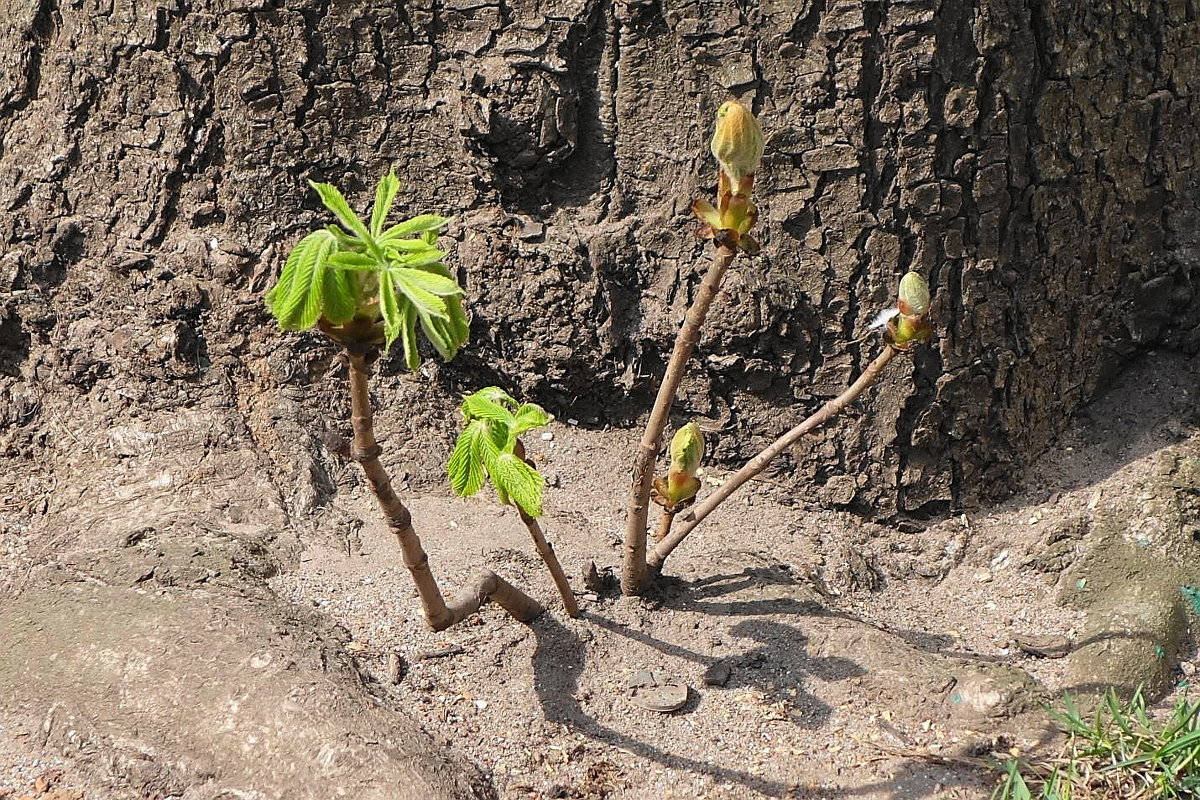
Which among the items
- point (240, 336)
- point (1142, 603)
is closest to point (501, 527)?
point (240, 336)

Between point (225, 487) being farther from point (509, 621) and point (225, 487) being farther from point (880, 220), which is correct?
point (880, 220)

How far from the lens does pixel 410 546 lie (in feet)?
7.51

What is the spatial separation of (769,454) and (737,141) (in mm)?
842

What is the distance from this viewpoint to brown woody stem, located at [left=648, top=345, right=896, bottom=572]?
2.45 m

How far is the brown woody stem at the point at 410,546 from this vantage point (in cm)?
200

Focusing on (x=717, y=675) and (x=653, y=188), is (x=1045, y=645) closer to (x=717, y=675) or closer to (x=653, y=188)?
(x=717, y=675)

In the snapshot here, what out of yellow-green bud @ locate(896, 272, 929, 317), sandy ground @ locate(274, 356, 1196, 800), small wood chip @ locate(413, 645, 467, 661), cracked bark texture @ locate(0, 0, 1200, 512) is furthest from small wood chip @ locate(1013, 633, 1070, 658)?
small wood chip @ locate(413, 645, 467, 661)

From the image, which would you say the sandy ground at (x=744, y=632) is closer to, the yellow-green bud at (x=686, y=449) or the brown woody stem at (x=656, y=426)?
the brown woody stem at (x=656, y=426)

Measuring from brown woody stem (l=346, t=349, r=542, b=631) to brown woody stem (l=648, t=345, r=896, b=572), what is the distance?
13.6 inches

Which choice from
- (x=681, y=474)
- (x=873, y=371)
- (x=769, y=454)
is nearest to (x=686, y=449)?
(x=681, y=474)

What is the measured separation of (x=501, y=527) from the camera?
3141 mm

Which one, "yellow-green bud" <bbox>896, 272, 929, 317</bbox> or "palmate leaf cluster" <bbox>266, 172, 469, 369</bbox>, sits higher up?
"palmate leaf cluster" <bbox>266, 172, 469, 369</bbox>

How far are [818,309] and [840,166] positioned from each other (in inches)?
15.3

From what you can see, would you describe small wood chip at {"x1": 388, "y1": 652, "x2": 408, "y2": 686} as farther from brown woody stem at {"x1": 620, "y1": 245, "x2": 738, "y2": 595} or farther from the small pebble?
the small pebble
